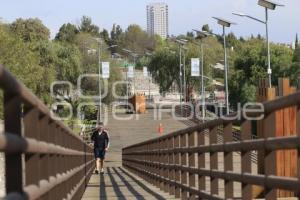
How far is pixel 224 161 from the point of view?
801 centimetres

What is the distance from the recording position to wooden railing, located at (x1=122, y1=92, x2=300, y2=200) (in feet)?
18.4

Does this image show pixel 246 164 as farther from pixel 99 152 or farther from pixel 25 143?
pixel 99 152

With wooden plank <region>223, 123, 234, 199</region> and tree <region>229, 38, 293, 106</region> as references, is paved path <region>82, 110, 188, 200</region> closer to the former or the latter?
wooden plank <region>223, 123, 234, 199</region>

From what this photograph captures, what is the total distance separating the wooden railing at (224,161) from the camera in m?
5.62

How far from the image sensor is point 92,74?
361 ft

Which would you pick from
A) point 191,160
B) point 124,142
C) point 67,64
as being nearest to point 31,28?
point 67,64

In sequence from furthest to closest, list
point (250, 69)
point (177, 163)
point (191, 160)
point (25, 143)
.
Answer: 1. point (250, 69)
2. point (177, 163)
3. point (191, 160)
4. point (25, 143)

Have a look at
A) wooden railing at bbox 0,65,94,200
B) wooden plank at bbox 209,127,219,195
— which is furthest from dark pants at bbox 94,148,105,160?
wooden railing at bbox 0,65,94,200

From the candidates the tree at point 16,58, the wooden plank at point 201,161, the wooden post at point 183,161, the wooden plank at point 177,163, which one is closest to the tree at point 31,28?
the tree at point 16,58

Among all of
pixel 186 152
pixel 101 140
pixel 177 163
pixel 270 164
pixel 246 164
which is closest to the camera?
pixel 270 164

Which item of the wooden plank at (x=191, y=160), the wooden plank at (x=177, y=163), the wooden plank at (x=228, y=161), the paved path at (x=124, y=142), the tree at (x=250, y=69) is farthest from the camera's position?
the tree at (x=250, y=69)

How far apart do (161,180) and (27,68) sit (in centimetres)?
4505

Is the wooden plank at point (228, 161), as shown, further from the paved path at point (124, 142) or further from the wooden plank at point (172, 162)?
the paved path at point (124, 142)

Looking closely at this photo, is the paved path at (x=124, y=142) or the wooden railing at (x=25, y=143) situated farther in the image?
the paved path at (x=124, y=142)
